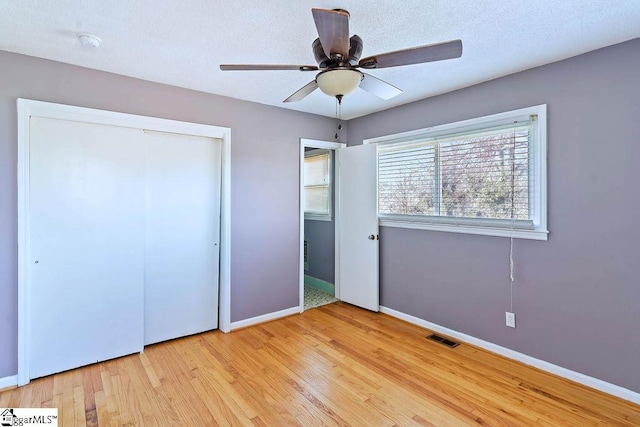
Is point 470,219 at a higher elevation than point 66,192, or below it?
below

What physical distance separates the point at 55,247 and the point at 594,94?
13.6ft

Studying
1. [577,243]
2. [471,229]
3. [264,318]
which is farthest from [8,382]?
[577,243]

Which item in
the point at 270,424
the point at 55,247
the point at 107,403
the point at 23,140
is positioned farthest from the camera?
the point at 55,247

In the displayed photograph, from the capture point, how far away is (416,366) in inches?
105

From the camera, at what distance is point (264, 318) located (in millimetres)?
3645

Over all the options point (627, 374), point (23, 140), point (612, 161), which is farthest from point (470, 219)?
point (23, 140)

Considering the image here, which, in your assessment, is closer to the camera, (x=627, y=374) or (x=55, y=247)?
(x=627, y=374)

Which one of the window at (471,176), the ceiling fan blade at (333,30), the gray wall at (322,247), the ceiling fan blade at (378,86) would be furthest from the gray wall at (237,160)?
the ceiling fan blade at (333,30)

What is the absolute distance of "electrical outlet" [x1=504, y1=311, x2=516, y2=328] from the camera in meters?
2.76

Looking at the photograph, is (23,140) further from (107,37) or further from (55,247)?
(107,37)

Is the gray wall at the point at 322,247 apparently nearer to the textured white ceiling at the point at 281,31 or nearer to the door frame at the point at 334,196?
the door frame at the point at 334,196

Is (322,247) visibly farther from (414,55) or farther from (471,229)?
(414,55)

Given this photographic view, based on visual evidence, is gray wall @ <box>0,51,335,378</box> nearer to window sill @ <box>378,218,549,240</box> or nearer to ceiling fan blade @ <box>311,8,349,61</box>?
window sill @ <box>378,218,549,240</box>

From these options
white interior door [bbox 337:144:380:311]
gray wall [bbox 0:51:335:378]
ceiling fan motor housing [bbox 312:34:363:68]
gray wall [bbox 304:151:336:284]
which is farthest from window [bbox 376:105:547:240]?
ceiling fan motor housing [bbox 312:34:363:68]
